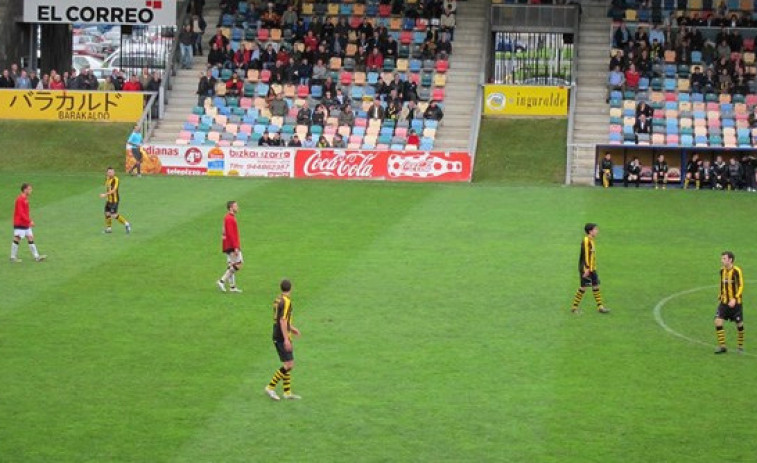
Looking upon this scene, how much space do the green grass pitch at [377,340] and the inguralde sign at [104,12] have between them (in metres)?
18.5

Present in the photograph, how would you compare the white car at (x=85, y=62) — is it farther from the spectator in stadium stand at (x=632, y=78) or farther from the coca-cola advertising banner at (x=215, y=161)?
the spectator in stadium stand at (x=632, y=78)

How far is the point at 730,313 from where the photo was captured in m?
22.6

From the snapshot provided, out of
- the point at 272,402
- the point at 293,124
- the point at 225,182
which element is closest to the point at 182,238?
the point at 225,182

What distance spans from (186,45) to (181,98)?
275cm

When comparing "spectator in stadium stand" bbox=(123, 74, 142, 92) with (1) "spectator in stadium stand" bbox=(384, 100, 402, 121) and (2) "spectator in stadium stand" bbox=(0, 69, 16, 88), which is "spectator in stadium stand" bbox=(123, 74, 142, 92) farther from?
(1) "spectator in stadium stand" bbox=(384, 100, 402, 121)

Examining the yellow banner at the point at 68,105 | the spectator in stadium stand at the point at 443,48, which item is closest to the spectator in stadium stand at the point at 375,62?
the spectator in stadium stand at the point at 443,48

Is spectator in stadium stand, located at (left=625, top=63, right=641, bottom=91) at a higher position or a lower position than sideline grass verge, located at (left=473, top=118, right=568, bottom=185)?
higher

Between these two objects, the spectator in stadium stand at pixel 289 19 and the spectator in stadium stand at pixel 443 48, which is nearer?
the spectator in stadium stand at pixel 443 48

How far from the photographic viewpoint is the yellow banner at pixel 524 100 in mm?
52344

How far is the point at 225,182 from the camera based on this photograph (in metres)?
45.8

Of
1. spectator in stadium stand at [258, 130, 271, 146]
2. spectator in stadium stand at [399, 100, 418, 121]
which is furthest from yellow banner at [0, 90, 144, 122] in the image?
spectator in stadium stand at [399, 100, 418, 121]

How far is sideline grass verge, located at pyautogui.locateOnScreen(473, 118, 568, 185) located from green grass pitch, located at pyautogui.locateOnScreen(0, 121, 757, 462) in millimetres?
7955

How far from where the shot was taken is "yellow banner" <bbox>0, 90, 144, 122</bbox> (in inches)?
2067

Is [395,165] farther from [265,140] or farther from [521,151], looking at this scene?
[521,151]
